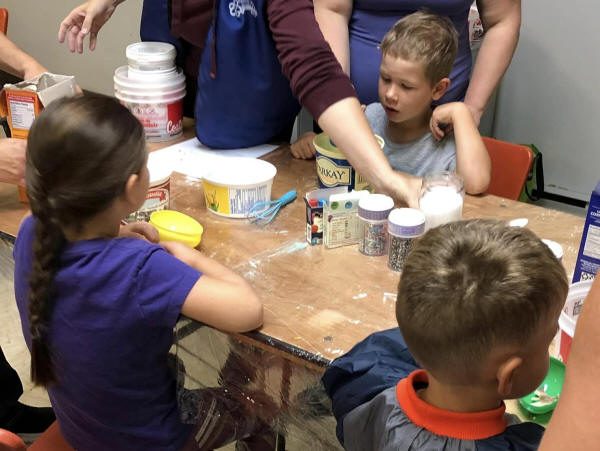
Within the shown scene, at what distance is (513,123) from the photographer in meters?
3.14

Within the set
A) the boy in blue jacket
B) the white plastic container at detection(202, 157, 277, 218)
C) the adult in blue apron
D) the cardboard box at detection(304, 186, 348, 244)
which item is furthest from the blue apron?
the boy in blue jacket

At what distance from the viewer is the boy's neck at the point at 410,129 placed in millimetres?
1691

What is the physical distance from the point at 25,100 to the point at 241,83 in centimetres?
50

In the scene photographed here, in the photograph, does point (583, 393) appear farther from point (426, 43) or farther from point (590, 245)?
point (426, 43)

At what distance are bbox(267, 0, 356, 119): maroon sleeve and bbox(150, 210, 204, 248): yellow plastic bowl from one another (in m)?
0.39

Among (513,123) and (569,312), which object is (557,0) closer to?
(513,123)

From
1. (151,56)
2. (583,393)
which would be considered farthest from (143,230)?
(583,393)

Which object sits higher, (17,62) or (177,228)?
(17,62)

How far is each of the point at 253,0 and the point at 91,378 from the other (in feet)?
3.05

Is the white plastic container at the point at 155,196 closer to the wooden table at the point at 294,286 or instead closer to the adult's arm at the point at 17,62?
the wooden table at the point at 294,286

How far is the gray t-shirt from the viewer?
64.6 inches

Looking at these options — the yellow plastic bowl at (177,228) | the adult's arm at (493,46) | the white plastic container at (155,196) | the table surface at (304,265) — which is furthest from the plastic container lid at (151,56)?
the adult's arm at (493,46)

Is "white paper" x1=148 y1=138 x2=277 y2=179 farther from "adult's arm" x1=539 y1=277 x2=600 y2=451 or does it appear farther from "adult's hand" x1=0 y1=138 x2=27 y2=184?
"adult's arm" x1=539 y1=277 x2=600 y2=451

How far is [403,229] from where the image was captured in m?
1.27
